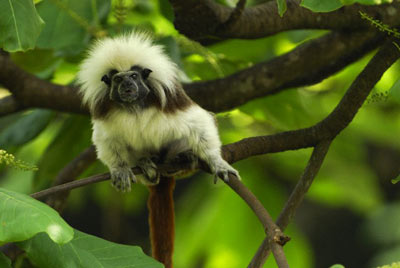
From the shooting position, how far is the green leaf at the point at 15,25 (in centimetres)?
229

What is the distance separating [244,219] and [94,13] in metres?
1.18

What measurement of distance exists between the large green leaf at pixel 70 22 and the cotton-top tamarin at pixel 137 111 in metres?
0.54

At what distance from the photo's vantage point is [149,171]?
9.42 feet

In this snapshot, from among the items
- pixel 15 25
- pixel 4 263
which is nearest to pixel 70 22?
pixel 15 25

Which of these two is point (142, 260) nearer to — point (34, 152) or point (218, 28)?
point (218, 28)

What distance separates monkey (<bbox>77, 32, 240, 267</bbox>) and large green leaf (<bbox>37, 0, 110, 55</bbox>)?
535 millimetres

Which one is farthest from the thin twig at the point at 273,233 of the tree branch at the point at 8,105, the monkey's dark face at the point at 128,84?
the tree branch at the point at 8,105

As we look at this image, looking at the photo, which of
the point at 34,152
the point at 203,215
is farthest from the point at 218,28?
the point at 34,152

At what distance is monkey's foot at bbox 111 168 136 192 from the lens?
9.21ft

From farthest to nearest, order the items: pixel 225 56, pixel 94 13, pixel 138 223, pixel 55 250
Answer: pixel 138 223 < pixel 225 56 < pixel 94 13 < pixel 55 250

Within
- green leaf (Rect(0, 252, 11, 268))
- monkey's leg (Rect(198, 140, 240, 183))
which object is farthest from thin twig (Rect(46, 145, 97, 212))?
green leaf (Rect(0, 252, 11, 268))

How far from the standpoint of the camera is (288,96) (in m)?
3.79

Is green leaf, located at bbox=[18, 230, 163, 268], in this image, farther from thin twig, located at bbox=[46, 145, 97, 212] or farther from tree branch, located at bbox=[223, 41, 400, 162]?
thin twig, located at bbox=[46, 145, 97, 212]

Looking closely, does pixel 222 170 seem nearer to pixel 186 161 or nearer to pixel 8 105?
pixel 186 161
